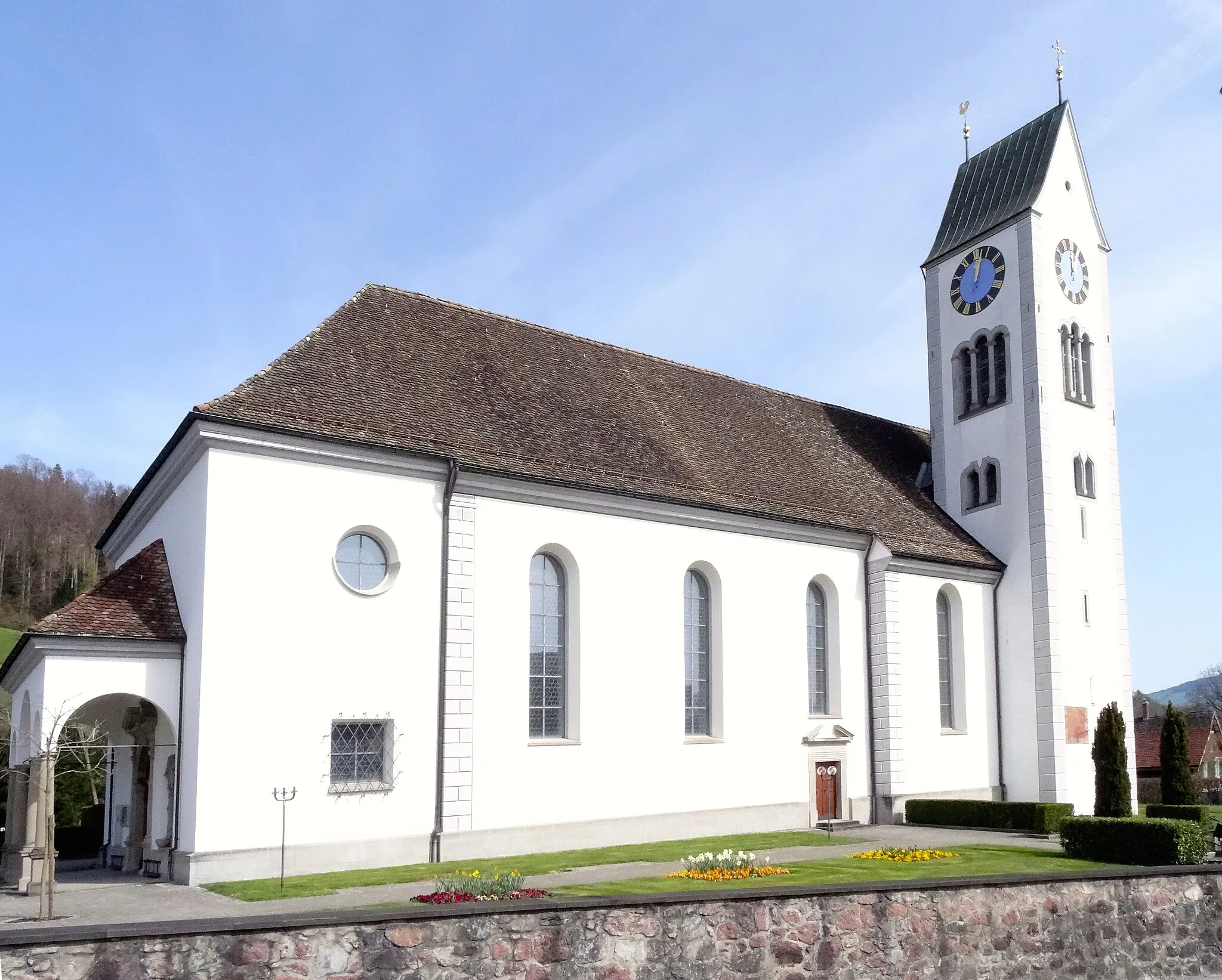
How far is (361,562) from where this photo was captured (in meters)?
22.0

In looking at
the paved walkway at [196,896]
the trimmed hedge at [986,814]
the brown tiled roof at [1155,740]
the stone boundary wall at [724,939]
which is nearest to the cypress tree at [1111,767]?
the paved walkway at [196,896]

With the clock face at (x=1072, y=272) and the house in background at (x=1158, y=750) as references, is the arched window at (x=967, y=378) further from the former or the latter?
the house in background at (x=1158, y=750)

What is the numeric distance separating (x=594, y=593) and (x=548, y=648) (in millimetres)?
1654

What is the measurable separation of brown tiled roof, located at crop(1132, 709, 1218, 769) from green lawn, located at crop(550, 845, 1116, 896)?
31.7 meters

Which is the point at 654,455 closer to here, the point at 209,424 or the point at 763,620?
the point at 763,620

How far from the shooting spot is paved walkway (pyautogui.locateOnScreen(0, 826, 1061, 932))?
16.0 metres

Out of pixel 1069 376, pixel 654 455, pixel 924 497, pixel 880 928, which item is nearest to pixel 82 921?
pixel 880 928

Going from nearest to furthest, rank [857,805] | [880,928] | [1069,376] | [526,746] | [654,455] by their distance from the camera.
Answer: [880,928]
[526,746]
[654,455]
[857,805]
[1069,376]

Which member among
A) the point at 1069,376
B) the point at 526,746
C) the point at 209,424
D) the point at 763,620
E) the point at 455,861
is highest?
the point at 1069,376

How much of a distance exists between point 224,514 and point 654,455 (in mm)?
11177

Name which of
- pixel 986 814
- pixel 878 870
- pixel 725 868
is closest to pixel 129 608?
pixel 725 868

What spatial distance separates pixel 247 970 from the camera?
9.12 m

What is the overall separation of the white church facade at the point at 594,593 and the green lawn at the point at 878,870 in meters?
5.03

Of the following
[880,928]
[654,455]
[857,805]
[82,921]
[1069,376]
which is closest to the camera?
[880,928]
